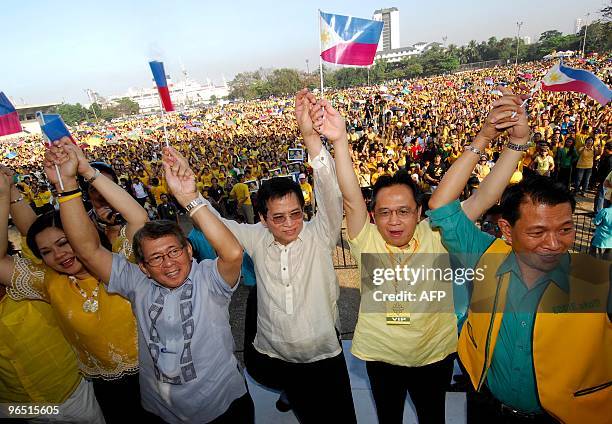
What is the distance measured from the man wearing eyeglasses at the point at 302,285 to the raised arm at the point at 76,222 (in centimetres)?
72

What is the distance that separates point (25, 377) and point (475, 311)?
2421 mm

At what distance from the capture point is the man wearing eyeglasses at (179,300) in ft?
5.74

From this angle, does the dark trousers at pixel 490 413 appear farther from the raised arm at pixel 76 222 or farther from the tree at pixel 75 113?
the tree at pixel 75 113

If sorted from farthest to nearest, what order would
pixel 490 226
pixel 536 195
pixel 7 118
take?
pixel 490 226 → pixel 7 118 → pixel 536 195

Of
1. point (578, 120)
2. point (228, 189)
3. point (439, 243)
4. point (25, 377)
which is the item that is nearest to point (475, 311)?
point (439, 243)

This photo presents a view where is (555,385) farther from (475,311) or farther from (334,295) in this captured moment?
(334,295)

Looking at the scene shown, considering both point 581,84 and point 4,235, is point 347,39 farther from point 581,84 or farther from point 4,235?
point 581,84

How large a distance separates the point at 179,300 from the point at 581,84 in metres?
4.69

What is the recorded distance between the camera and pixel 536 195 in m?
1.46

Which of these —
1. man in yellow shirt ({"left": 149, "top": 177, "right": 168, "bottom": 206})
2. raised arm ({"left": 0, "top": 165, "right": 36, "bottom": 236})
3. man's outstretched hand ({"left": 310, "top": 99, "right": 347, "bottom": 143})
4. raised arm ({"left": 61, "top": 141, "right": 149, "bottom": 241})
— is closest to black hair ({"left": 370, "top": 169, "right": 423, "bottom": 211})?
man's outstretched hand ({"left": 310, "top": 99, "right": 347, "bottom": 143})


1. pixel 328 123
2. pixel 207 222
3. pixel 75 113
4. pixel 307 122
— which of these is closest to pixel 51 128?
pixel 207 222

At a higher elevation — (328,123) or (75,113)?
(75,113)

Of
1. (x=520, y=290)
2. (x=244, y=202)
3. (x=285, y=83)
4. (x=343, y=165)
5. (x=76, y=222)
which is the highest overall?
(x=285, y=83)

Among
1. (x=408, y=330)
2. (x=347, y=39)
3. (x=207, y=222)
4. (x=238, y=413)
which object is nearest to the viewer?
(x=207, y=222)
